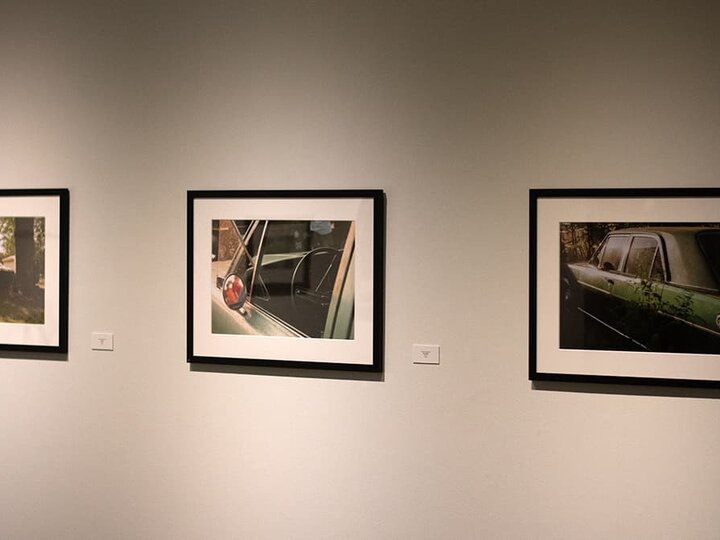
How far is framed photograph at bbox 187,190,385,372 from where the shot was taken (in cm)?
246

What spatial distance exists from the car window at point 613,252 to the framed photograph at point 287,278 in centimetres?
78

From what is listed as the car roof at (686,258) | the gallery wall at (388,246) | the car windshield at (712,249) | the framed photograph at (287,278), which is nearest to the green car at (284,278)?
the framed photograph at (287,278)

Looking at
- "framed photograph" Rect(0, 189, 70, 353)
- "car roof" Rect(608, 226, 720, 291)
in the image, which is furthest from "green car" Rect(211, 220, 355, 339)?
"car roof" Rect(608, 226, 720, 291)

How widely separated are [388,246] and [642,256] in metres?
0.88

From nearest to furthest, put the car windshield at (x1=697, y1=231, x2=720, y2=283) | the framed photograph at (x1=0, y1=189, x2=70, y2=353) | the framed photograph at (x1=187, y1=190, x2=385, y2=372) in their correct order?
1. the car windshield at (x1=697, y1=231, x2=720, y2=283)
2. the framed photograph at (x1=187, y1=190, x2=385, y2=372)
3. the framed photograph at (x1=0, y1=189, x2=70, y2=353)

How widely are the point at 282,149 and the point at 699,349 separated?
165cm

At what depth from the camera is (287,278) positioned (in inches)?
99.3

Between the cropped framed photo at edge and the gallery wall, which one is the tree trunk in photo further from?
the cropped framed photo at edge

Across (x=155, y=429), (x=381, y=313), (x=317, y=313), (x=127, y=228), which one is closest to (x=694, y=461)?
(x=381, y=313)

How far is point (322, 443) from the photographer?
8.28ft

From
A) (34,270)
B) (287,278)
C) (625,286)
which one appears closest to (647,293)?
(625,286)

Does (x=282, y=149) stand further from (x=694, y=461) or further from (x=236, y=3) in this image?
(x=694, y=461)

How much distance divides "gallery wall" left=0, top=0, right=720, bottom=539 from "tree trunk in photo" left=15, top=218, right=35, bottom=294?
18cm

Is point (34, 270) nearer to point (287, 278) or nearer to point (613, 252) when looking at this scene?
point (287, 278)
